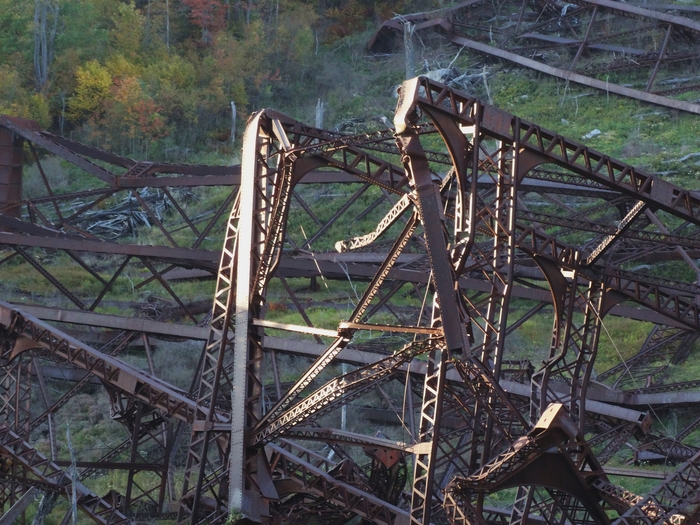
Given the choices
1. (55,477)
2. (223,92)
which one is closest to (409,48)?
(223,92)

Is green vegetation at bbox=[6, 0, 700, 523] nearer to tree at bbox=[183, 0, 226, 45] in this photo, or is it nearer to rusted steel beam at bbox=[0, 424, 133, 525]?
tree at bbox=[183, 0, 226, 45]

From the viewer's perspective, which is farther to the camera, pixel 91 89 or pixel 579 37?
pixel 579 37

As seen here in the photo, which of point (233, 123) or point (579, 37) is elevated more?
point (579, 37)

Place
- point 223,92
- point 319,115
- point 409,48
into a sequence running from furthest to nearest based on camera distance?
point 223,92 → point 409,48 → point 319,115

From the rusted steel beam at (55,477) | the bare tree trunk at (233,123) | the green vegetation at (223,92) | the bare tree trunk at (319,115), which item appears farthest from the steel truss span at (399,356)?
the bare tree trunk at (233,123)

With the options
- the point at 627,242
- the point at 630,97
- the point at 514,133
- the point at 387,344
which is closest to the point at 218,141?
the point at 630,97

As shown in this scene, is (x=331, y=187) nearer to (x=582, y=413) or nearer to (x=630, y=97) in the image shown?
(x=630, y=97)

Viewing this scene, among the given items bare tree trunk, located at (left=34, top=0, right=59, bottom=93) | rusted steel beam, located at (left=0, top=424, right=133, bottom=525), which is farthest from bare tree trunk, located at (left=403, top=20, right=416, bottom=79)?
rusted steel beam, located at (left=0, top=424, right=133, bottom=525)

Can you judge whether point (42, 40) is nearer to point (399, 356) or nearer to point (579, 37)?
point (579, 37)

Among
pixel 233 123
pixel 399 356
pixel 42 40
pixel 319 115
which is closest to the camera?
pixel 399 356

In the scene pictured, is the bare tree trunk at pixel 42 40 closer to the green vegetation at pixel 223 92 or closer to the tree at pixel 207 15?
the green vegetation at pixel 223 92
